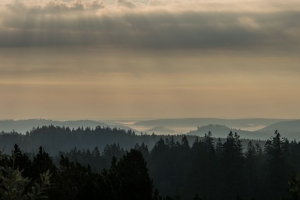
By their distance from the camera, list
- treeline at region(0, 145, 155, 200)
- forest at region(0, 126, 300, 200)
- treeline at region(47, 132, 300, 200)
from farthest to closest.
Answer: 1. treeline at region(47, 132, 300, 200)
2. treeline at region(0, 145, 155, 200)
3. forest at region(0, 126, 300, 200)

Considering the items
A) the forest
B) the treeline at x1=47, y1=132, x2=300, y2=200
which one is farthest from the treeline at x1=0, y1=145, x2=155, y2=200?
the treeline at x1=47, y1=132, x2=300, y2=200

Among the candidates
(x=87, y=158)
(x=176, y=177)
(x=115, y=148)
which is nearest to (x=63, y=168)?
(x=176, y=177)

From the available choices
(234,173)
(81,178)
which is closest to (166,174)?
(234,173)

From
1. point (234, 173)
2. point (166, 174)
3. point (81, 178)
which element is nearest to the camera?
point (81, 178)

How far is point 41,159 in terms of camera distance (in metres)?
45.6

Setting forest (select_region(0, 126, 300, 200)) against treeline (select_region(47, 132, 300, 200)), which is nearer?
forest (select_region(0, 126, 300, 200))

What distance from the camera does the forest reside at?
133 ft

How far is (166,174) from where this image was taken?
148m

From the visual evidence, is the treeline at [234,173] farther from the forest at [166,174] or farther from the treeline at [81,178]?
the treeline at [81,178]

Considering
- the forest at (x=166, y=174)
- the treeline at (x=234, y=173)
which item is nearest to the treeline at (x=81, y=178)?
the forest at (x=166, y=174)

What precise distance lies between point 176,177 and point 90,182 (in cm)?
9948

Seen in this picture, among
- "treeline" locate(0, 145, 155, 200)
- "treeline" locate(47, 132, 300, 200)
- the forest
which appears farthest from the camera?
"treeline" locate(47, 132, 300, 200)

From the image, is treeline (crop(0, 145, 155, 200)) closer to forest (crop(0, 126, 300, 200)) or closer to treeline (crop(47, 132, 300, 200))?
forest (crop(0, 126, 300, 200))

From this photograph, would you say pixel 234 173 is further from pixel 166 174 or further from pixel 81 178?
pixel 81 178
